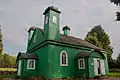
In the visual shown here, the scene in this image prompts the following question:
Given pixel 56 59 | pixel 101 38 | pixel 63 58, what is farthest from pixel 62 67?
pixel 101 38

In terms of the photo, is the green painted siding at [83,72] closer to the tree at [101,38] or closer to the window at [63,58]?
the window at [63,58]

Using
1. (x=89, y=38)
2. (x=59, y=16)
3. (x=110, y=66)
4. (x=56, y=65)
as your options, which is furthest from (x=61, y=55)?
(x=89, y=38)

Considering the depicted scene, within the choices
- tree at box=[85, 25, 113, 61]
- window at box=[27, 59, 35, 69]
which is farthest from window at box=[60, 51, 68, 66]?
tree at box=[85, 25, 113, 61]

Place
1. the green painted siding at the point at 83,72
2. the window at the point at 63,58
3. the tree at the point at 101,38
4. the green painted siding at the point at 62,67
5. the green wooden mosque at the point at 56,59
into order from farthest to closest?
the tree at the point at 101,38 < the window at the point at 63,58 < the green painted siding at the point at 83,72 < the green wooden mosque at the point at 56,59 < the green painted siding at the point at 62,67

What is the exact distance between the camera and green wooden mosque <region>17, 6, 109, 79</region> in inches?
690

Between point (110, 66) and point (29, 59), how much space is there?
73.6 feet

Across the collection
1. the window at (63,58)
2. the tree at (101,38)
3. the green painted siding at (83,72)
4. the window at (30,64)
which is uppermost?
the tree at (101,38)

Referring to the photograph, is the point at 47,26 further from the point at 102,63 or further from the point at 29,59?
the point at 102,63

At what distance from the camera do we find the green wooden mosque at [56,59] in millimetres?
17516

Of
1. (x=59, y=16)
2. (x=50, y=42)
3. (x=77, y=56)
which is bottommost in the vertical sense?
(x=77, y=56)

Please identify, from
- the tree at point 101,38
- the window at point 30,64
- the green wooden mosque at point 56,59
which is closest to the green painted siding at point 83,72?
the green wooden mosque at point 56,59

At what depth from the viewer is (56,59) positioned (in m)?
17.8

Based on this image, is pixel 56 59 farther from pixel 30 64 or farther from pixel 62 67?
pixel 30 64

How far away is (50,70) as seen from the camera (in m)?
16.8
